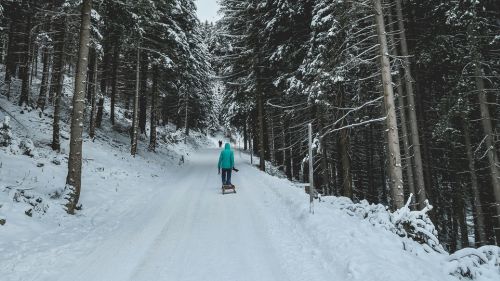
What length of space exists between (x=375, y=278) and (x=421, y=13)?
14.7 m

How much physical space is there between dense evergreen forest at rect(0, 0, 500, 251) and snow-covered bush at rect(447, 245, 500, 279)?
359cm

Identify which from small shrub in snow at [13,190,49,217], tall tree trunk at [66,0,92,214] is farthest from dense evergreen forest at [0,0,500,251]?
small shrub in snow at [13,190,49,217]

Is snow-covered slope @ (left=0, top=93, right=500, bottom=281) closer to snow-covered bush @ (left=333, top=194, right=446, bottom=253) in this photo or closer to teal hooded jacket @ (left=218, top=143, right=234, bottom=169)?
snow-covered bush @ (left=333, top=194, right=446, bottom=253)

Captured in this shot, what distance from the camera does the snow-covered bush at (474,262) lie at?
4.82 meters

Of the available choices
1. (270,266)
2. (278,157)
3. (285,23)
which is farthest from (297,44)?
(278,157)

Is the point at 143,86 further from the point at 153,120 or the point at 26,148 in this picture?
the point at 26,148

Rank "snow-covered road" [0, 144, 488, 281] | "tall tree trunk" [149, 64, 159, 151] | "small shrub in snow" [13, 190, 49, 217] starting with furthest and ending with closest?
"tall tree trunk" [149, 64, 159, 151] → "small shrub in snow" [13, 190, 49, 217] → "snow-covered road" [0, 144, 488, 281]

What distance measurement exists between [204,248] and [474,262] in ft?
15.1

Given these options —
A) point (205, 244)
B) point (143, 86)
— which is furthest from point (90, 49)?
point (205, 244)

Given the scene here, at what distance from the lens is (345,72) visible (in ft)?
41.2

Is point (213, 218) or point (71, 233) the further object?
point (213, 218)

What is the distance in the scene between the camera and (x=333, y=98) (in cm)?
1472

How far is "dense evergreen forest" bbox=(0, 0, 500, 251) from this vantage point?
1008cm

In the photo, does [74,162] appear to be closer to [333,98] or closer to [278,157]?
[333,98]
